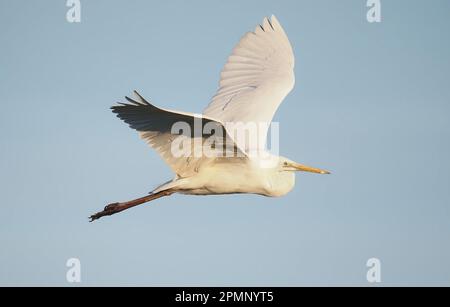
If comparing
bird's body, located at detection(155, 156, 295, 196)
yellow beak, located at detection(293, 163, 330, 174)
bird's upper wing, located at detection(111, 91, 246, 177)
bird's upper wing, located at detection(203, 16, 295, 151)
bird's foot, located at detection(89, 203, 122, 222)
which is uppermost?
bird's upper wing, located at detection(203, 16, 295, 151)

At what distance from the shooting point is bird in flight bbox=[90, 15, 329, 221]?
347 inches

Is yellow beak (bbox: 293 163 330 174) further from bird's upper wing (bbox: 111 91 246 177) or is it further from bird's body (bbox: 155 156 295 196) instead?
bird's upper wing (bbox: 111 91 246 177)

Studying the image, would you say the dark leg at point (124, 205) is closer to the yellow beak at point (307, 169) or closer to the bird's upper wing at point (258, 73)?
the bird's upper wing at point (258, 73)

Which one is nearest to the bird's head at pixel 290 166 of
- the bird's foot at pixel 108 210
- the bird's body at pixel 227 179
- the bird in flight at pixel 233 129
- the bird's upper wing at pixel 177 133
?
the bird in flight at pixel 233 129

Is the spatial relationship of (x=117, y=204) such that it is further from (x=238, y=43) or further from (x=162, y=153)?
(x=238, y=43)

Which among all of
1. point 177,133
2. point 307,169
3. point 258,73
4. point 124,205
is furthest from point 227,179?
point 258,73

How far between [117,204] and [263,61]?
3359 millimetres

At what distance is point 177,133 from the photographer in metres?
9.22

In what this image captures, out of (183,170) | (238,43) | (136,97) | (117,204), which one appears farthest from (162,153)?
(238,43)

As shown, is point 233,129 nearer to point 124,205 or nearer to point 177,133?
point 177,133

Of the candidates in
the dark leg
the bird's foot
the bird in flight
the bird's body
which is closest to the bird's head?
the bird in flight

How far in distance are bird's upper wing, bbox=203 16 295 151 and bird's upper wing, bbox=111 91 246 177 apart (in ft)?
4.75

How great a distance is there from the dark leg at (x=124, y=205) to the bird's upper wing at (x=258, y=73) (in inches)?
67.2

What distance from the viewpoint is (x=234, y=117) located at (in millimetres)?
10898
